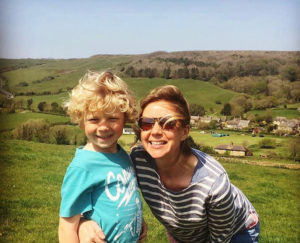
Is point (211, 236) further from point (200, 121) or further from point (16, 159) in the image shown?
point (200, 121)

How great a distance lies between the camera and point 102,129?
2.37 m

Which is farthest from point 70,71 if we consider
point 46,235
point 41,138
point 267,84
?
point 46,235

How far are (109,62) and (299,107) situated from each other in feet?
28.5

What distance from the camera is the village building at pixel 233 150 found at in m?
11.3

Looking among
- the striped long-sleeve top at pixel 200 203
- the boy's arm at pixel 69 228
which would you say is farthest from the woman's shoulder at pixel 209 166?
the boy's arm at pixel 69 228

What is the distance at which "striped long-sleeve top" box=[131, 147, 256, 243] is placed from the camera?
2.53m

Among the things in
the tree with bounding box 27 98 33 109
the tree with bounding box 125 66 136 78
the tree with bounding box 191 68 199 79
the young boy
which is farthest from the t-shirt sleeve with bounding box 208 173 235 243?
the tree with bounding box 191 68 199 79

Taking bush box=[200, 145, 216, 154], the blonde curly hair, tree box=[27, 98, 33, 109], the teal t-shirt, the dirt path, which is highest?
the blonde curly hair

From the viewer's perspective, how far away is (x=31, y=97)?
557 inches

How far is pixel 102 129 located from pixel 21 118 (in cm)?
1100

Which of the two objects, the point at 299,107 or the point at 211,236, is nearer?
the point at 211,236

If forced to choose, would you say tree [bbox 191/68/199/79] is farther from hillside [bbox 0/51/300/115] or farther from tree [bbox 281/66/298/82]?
tree [bbox 281/66/298/82]

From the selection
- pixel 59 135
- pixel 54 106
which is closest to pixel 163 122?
pixel 59 135

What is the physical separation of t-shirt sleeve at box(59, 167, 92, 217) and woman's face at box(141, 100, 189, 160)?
0.54 metres
